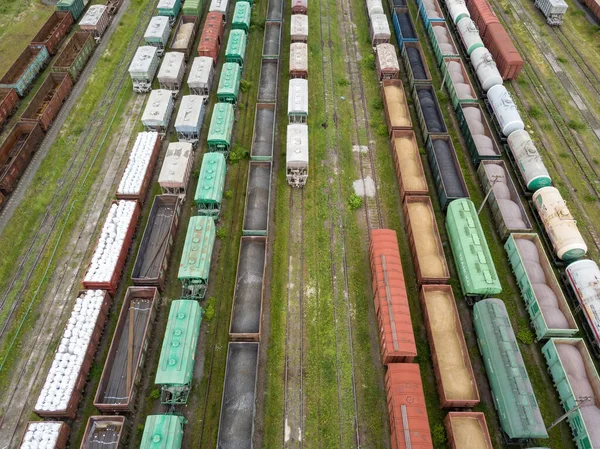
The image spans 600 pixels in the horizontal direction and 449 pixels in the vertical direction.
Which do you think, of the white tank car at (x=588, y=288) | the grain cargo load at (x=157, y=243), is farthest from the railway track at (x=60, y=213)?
the white tank car at (x=588, y=288)

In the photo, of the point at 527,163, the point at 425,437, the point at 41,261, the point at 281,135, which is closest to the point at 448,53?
the point at 527,163

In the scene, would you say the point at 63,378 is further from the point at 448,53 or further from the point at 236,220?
the point at 448,53

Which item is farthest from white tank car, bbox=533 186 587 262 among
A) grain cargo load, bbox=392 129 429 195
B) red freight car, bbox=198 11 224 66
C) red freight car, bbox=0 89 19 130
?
red freight car, bbox=0 89 19 130

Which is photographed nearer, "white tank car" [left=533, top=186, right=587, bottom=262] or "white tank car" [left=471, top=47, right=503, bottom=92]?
"white tank car" [left=533, top=186, right=587, bottom=262]

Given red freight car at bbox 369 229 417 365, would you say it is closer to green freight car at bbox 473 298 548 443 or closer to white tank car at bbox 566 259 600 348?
green freight car at bbox 473 298 548 443

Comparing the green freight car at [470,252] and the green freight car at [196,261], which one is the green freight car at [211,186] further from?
the green freight car at [470,252]

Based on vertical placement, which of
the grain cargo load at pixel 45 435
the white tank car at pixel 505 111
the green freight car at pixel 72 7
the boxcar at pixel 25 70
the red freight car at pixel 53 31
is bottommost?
the grain cargo load at pixel 45 435
